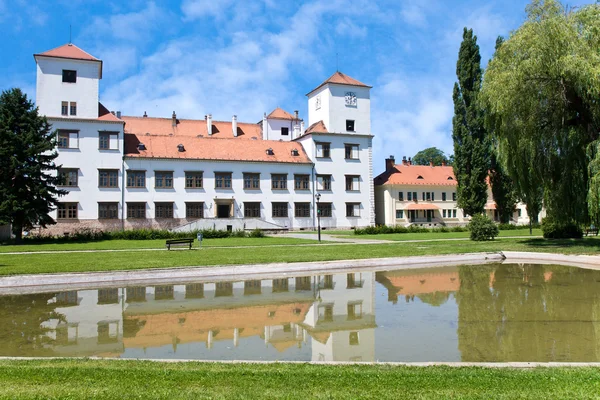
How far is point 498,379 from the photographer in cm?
548

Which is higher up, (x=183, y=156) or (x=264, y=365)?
(x=183, y=156)

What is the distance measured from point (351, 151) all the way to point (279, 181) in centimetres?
1062

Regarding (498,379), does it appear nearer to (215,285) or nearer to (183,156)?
(215,285)

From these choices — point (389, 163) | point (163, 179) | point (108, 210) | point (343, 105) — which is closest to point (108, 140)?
point (163, 179)

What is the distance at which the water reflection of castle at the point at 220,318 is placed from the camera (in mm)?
8289

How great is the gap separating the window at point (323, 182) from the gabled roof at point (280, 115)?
15561 millimetres

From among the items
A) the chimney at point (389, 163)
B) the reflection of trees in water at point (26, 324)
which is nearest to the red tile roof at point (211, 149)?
the chimney at point (389, 163)

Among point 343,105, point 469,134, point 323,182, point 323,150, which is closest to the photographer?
point 469,134

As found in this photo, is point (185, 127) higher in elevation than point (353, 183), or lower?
higher

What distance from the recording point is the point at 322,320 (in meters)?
10.2

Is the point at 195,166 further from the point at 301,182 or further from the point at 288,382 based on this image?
the point at 288,382

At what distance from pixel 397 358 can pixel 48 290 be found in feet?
40.1

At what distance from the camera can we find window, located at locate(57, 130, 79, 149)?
1828 inches

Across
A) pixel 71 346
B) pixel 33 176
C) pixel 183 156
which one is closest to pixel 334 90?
pixel 183 156
